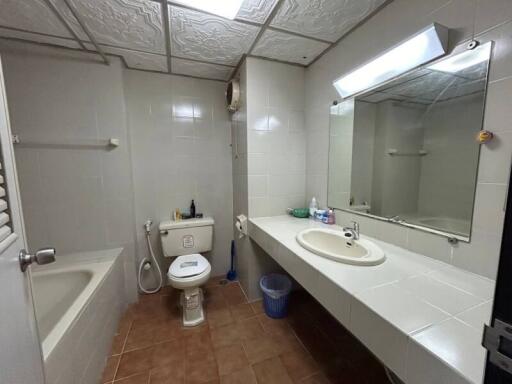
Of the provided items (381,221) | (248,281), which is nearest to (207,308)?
(248,281)

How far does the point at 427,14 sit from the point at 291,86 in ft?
3.29

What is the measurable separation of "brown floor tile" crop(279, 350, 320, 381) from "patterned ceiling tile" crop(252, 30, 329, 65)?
212 cm

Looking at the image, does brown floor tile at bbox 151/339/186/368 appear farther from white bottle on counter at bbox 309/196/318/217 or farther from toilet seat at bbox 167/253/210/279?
white bottle on counter at bbox 309/196/318/217

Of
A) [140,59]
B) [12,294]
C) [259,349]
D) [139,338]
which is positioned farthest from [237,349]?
[140,59]

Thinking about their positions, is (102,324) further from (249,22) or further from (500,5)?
(500,5)

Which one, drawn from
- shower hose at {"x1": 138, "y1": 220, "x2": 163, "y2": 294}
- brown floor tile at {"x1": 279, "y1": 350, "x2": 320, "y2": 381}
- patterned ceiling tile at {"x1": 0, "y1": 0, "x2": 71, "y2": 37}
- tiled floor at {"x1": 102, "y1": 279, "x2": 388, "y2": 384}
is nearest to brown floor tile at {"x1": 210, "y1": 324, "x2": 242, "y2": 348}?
tiled floor at {"x1": 102, "y1": 279, "x2": 388, "y2": 384}

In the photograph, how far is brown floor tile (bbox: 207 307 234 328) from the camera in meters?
1.68

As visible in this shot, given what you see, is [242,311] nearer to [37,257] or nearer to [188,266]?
[188,266]

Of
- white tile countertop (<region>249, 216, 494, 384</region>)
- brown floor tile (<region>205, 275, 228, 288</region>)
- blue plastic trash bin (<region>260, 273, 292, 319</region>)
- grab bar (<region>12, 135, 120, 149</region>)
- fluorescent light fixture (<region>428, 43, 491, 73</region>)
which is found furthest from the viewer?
brown floor tile (<region>205, 275, 228, 288</region>)

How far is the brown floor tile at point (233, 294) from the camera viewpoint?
195 cm

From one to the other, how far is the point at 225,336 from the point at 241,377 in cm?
34

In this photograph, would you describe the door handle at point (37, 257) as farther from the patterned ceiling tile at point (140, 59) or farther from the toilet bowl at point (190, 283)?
the patterned ceiling tile at point (140, 59)

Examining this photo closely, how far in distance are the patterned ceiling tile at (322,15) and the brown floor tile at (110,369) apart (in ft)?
7.66

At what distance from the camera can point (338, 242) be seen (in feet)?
4.56
